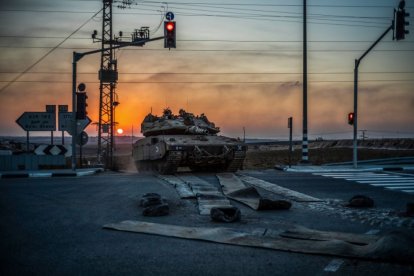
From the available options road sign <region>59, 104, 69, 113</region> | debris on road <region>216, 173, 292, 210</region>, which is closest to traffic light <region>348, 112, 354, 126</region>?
debris on road <region>216, 173, 292, 210</region>

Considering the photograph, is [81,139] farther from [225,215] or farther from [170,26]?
[225,215]

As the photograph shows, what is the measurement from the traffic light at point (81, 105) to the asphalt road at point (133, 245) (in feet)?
35.6

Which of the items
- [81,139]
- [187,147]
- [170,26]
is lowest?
[187,147]

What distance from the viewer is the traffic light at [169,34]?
17.4 metres

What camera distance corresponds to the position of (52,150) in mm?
21828

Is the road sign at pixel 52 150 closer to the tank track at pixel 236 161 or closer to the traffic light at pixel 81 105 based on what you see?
the traffic light at pixel 81 105

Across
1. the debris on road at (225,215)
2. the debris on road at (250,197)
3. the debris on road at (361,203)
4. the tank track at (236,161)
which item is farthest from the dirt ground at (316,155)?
the debris on road at (225,215)

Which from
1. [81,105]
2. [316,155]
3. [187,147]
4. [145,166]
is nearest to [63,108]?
[81,105]

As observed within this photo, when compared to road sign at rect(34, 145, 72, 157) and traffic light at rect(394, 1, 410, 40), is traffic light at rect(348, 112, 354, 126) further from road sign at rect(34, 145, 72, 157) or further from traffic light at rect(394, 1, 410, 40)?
road sign at rect(34, 145, 72, 157)

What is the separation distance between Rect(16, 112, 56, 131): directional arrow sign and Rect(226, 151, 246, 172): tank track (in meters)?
9.67

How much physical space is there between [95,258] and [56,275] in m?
0.66

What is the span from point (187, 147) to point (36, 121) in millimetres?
9243

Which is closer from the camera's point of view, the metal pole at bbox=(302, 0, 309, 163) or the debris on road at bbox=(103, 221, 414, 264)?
the debris on road at bbox=(103, 221, 414, 264)

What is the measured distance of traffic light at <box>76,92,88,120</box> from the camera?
2091 cm
